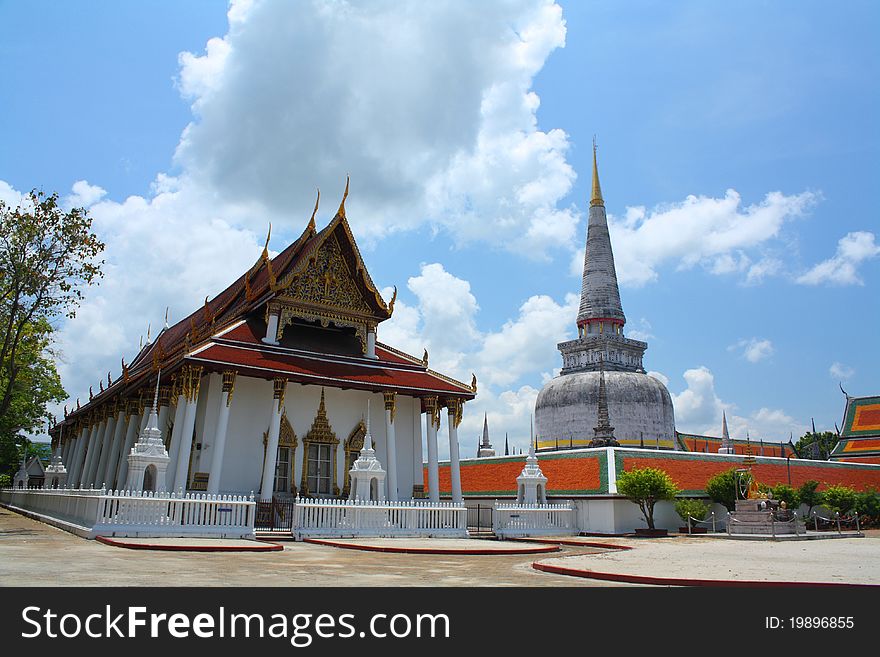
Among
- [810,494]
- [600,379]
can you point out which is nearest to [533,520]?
[810,494]

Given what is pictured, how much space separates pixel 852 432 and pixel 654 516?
30.0 metres

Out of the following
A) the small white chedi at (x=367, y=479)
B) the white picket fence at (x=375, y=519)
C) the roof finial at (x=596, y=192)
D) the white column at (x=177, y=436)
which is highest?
the roof finial at (x=596, y=192)

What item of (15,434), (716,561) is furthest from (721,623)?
(15,434)

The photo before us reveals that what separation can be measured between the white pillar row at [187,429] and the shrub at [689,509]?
16440 millimetres

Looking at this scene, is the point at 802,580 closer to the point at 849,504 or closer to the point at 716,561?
the point at 716,561

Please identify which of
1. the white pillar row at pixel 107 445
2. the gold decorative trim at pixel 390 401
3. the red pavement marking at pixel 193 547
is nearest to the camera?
the red pavement marking at pixel 193 547

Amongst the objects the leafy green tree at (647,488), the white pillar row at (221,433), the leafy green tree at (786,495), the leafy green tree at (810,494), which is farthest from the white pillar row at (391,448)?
the leafy green tree at (810,494)

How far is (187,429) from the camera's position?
1825 cm

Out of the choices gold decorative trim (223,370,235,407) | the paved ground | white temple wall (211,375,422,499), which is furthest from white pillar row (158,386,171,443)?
the paved ground

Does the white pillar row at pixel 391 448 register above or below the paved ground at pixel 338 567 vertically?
above

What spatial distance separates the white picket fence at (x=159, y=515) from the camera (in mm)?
14188

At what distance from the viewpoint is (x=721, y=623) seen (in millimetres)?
5094

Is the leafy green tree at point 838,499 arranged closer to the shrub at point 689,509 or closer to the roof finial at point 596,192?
the shrub at point 689,509

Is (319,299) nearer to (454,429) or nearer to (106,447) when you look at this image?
(454,429)
